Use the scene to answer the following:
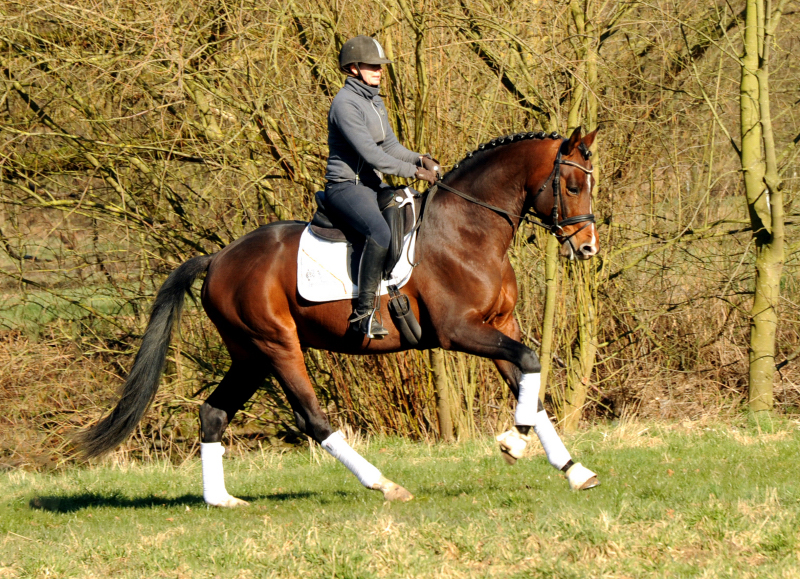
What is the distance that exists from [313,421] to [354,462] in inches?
18.3

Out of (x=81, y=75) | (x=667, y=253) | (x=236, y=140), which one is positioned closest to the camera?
(x=236, y=140)

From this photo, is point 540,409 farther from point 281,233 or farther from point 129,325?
point 129,325

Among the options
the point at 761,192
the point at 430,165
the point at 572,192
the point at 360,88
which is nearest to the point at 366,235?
the point at 430,165

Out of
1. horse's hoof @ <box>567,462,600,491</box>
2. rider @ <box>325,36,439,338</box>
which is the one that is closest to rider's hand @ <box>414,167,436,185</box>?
rider @ <box>325,36,439,338</box>

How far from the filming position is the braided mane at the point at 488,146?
5945 mm

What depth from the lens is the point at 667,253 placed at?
11.0 meters

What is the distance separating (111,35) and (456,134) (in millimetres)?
3668

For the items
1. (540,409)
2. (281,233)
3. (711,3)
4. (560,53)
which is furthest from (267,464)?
(711,3)

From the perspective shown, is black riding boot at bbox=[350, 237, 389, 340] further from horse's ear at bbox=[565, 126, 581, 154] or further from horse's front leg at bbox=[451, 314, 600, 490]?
horse's ear at bbox=[565, 126, 581, 154]

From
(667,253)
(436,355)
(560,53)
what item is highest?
(560,53)

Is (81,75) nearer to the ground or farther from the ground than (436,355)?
farther from the ground

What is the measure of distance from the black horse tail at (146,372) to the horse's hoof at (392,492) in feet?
6.79

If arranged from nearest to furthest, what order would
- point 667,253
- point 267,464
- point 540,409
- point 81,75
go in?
point 540,409, point 267,464, point 81,75, point 667,253

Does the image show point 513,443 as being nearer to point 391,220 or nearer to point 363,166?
point 391,220
